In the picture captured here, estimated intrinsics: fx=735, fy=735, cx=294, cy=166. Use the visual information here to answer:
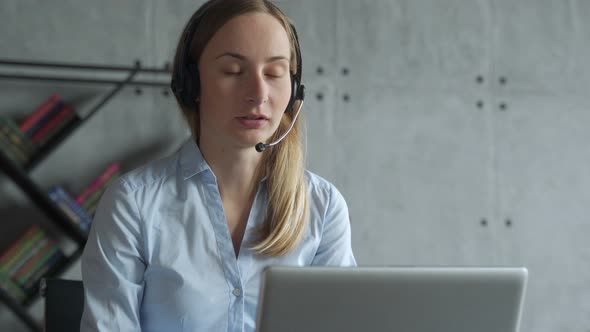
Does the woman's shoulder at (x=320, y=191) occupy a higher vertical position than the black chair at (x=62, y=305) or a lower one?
higher

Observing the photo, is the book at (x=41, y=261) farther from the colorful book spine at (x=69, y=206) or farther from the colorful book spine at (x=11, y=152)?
the colorful book spine at (x=11, y=152)

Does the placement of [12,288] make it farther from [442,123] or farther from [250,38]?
[442,123]

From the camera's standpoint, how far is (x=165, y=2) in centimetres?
315

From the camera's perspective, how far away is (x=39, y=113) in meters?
2.86

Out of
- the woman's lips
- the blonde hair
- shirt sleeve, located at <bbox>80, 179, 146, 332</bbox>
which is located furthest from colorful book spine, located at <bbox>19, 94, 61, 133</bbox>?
the woman's lips

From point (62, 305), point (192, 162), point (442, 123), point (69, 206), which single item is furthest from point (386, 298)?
point (442, 123)

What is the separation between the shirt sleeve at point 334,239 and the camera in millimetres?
1542

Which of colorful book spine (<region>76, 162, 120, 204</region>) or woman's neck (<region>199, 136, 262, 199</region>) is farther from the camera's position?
colorful book spine (<region>76, 162, 120, 204</region>)

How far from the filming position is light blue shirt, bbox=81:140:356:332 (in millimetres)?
1325

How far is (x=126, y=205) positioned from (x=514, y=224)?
252 centimetres

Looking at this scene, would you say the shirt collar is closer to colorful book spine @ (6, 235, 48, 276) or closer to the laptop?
the laptop

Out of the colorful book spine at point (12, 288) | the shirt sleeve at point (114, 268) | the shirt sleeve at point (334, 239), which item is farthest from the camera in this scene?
the colorful book spine at point (12, 288)

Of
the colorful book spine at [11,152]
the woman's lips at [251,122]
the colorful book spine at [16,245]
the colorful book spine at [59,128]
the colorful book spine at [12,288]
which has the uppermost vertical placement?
the woman's lips at [251,122]

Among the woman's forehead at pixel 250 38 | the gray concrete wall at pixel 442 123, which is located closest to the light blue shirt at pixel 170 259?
the woman's forehead at pixel 250 38
